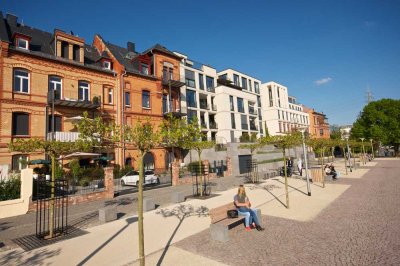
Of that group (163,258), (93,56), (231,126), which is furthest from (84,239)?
(231,126)

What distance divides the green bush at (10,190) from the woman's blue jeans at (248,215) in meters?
11.5

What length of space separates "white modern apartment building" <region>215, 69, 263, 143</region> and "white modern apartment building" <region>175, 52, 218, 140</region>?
1.17 metres

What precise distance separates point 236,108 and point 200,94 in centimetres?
724

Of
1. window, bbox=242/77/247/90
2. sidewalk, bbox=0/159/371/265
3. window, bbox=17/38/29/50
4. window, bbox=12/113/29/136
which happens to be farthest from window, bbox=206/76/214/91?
sidewalk, bbox=0/159/371/265

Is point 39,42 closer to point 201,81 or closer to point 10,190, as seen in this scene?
point 10,190

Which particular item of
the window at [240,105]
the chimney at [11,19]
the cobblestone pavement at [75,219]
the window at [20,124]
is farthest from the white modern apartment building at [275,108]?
the cobblestone pavement at [75,219]

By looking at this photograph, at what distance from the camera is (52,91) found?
805 inches

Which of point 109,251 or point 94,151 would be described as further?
point 94,151

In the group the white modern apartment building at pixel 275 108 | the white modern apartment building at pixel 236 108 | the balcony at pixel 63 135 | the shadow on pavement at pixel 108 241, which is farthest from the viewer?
the white modern apartment building at pixel 275 108

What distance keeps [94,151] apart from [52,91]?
6818 millimetres

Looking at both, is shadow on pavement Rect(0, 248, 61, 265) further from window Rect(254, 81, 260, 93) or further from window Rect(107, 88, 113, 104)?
window Rect(254, 81, 260, 93)

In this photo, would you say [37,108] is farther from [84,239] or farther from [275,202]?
[275,202]

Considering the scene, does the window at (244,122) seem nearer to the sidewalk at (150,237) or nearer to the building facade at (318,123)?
the sidewalk at (150,237)

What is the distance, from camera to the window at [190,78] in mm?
36572
